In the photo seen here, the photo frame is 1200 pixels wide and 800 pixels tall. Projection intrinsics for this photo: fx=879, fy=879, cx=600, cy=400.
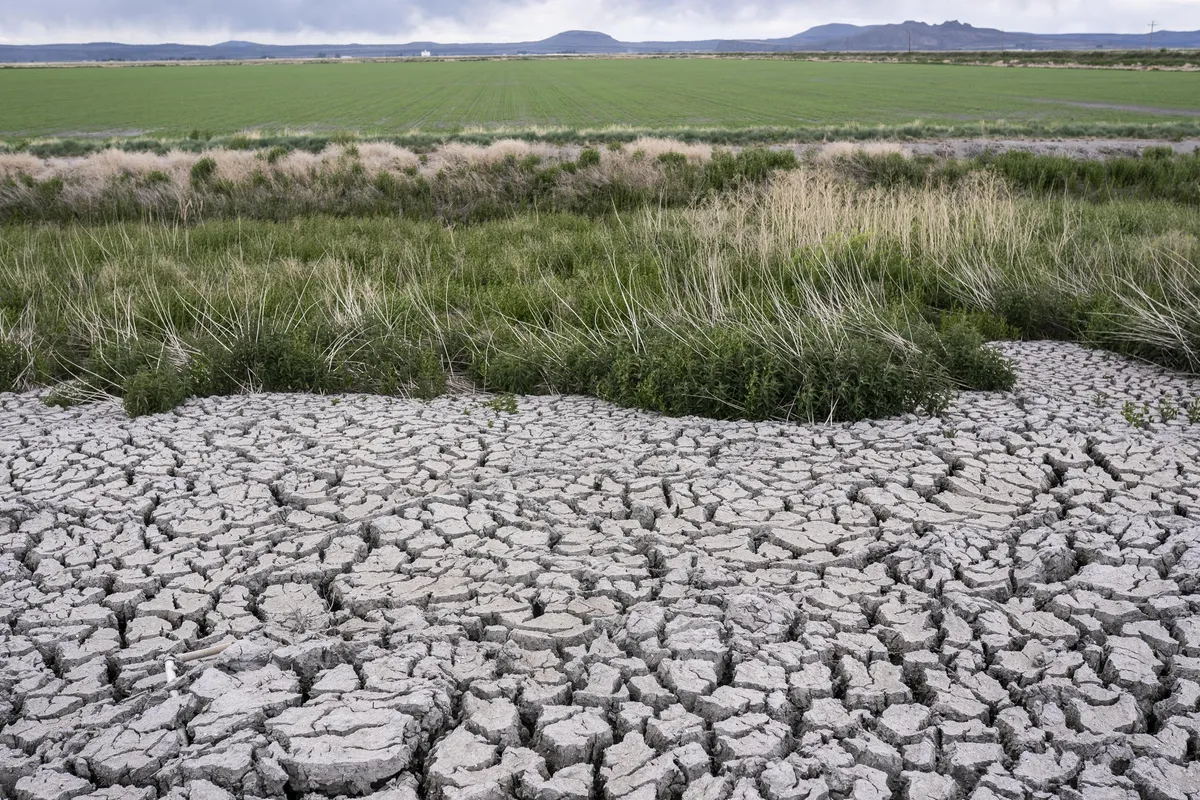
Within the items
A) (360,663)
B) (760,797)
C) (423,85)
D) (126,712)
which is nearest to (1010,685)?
(760,797)

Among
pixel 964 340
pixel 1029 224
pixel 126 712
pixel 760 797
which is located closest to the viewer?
pixel 760 797

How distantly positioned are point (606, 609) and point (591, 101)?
153 ft

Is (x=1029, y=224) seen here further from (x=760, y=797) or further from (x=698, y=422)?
(x=760, y=797)

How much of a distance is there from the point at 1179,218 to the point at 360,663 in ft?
46.7

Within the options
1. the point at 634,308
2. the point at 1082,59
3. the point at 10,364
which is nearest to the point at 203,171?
the point at 10,364

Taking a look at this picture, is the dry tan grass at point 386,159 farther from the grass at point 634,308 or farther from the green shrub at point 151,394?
the green shrub at point 151,394

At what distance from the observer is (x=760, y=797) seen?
9.74 ft

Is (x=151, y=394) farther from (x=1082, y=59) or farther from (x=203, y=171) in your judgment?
(x=1082, y=59)

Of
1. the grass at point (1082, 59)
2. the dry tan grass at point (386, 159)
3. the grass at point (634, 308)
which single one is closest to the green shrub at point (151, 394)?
the grass at point (634, 308)

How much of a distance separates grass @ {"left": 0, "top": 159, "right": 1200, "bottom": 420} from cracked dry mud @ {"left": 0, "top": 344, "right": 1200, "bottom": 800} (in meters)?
0.75

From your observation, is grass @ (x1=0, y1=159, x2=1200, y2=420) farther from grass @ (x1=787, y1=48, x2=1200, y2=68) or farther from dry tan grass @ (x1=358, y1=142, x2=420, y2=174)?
grass @ (x1=787, y1=48, x2=1200, y2=68)

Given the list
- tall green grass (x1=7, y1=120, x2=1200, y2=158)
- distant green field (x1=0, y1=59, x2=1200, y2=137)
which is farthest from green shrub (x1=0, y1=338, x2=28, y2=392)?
distant green field (x1=0, y1=59, x2=1200, y2=137)

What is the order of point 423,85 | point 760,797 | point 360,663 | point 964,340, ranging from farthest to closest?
1. point 423,85
2. point 964,340
3. point 360,663
4. point 760,797

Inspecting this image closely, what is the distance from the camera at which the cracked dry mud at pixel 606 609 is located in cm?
314
